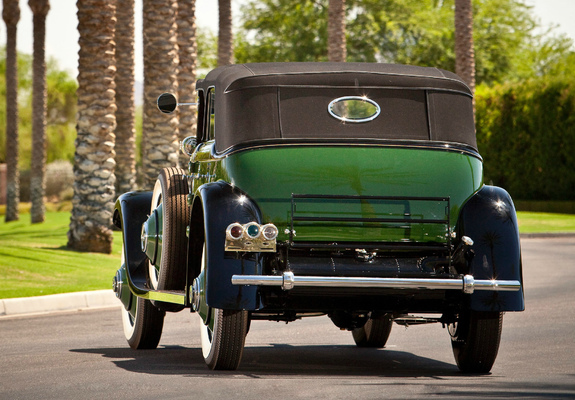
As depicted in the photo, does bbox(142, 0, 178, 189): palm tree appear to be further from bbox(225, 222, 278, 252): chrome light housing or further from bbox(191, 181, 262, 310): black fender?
bbox(225, 222, 278, 252): chrome light housing

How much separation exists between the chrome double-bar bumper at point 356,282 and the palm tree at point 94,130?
13.9 meters

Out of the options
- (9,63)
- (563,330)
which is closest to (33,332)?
(563,330)

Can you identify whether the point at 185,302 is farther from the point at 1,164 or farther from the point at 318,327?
the point at 1,164

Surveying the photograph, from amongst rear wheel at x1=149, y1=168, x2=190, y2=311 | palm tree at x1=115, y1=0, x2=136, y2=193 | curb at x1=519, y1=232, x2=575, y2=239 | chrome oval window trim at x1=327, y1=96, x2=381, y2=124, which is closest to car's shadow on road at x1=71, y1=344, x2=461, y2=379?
rear wheel at x1=149, y1=168, x2=190, y2=311

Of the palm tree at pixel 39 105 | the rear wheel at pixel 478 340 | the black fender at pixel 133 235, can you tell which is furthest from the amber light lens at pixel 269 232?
the palm tree at pixel 39 105

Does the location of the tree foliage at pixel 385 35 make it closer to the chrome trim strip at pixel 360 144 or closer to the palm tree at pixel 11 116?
the palm tree at pixel 11 116

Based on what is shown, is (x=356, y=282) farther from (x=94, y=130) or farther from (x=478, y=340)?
(x=94, y=130)

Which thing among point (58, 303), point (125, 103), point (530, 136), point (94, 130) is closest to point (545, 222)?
point (530, 136)

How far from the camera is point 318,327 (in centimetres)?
1205

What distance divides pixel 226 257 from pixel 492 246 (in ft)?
6.40

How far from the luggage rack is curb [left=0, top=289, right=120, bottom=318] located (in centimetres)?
652

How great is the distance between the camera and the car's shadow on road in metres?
8.19

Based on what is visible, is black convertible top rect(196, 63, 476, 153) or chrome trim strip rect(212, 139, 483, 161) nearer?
chrome trim strip rect(212, 139, 483, 161)

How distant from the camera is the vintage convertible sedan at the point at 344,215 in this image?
7.64m
